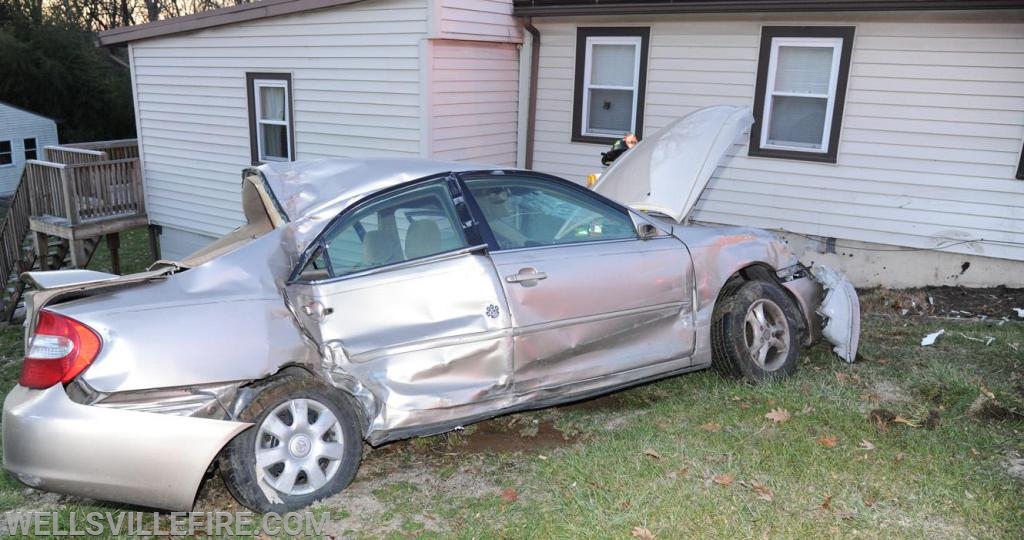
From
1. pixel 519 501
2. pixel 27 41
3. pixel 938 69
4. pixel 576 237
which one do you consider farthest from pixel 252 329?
pixel 27 41

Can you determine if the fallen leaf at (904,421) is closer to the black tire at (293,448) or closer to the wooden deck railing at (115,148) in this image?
the black tire at (293,448)

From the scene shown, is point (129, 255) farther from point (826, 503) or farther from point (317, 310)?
point (826, 503)

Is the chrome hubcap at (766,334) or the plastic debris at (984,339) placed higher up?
the chrome hubcap at (766,334)

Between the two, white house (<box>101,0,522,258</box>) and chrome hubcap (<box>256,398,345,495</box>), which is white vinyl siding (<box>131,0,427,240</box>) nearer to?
white house (<box>101,0,522,258</box>)

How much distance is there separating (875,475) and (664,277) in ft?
5.19

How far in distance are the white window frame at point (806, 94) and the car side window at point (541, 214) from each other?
5461mm

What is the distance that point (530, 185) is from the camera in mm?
4551

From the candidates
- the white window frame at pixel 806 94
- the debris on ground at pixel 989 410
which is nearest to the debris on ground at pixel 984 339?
the debris on ground at pixel 989 410

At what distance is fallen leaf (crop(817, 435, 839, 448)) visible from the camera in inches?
168

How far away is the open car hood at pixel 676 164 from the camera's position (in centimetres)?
544

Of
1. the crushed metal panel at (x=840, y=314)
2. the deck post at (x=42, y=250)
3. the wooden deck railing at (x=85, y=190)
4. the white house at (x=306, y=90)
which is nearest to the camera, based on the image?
the crushed metal panel at (x=840, y=314)

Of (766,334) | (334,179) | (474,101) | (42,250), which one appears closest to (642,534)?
(766,334)

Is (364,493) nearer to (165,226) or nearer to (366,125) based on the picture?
(366,125)

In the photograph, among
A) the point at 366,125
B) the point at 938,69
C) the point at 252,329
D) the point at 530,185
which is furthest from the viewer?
the point at 366,125
